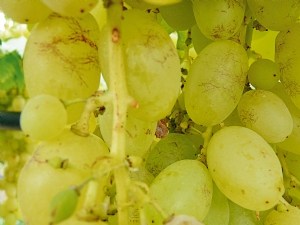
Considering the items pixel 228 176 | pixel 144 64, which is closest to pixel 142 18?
pixel 144 64

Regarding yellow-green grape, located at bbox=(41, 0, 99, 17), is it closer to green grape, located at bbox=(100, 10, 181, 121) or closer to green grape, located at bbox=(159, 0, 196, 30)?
green grape, located at bbox=(100, 10, 181, 121)

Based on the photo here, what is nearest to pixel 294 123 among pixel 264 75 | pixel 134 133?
pixel 264 75

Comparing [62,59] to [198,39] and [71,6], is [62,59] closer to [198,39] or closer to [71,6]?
[71,6]

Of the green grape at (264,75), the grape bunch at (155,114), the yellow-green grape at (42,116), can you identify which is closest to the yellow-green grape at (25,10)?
the grape bunch at (155,114)

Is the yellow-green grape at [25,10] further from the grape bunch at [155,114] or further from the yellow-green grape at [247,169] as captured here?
the yellow-green grape at [247,169]

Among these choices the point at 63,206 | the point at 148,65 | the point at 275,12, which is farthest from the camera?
the point at 275,12

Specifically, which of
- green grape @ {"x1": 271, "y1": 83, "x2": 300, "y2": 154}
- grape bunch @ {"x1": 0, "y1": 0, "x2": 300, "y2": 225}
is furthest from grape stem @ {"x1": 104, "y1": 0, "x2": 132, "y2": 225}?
green grape @ {"x1": 271, "y1": 83, "x2": 300, "y2": 154}

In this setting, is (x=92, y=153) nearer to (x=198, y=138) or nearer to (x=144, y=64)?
(x=144, y=64)
